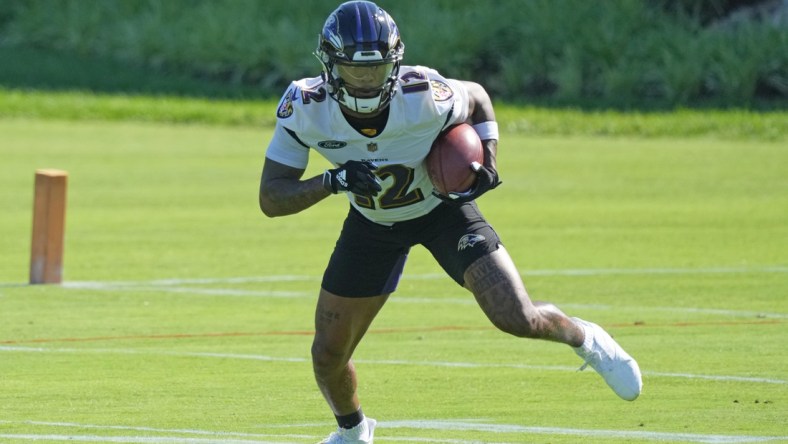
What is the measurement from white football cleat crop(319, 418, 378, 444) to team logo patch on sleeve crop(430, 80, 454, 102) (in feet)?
5.95

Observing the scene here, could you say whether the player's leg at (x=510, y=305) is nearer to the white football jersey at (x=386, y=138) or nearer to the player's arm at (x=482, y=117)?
the white football jersey at (x=386, y=138)

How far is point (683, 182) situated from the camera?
22.9m

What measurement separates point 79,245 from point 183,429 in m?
8.79

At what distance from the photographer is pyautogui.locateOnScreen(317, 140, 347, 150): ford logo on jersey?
8.55 meters

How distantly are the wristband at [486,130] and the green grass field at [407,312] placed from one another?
1.66 m

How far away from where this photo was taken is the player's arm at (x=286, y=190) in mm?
8320

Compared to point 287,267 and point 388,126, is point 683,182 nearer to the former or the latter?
point 287,267

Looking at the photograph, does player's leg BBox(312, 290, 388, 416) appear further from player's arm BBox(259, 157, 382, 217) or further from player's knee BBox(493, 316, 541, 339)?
player's knee BBox(493, 316, 541, 339)

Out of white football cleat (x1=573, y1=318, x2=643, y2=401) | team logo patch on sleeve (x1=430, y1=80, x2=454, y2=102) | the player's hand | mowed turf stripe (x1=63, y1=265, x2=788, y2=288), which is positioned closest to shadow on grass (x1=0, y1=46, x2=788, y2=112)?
mowed turf stripe (x1=63, y1=265, x2=788, y2=288)

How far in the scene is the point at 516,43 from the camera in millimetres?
Result: 34594

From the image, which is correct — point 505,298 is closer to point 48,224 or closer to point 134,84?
point 48,224

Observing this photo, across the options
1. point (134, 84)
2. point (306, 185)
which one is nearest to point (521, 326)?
point (306, 185)

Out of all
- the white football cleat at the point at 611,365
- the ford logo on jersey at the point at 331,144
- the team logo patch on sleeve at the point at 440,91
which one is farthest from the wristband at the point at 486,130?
the white football cleat at the point at 611,365

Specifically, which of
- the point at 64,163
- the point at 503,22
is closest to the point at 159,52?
the point at 503,22
